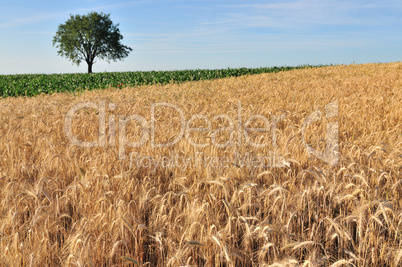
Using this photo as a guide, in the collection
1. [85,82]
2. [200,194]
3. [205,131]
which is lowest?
[200,194]

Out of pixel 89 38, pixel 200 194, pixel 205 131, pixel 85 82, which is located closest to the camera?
pixel 200 194

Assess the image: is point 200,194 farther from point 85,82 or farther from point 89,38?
point 89,38

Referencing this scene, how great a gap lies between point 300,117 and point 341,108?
1292mm

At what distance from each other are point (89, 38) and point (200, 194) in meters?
48.4

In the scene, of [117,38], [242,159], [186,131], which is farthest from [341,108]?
[117,38]

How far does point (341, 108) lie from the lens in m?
7.02

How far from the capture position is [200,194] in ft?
9.47

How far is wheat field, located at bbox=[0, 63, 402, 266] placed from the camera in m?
2.07

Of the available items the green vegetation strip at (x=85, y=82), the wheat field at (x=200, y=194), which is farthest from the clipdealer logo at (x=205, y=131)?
the green vegetation strip at (x=85, y=82)

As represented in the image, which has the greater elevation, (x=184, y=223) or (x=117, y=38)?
(x=117, y=38)

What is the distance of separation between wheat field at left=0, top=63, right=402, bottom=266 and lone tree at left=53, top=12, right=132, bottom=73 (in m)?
43.8

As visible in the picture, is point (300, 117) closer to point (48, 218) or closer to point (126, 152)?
point (126, 152)

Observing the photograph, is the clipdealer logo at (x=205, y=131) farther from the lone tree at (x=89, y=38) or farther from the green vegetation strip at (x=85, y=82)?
the lone tree at (x=89, y=38)

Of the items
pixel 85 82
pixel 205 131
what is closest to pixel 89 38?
pixel 85 82
